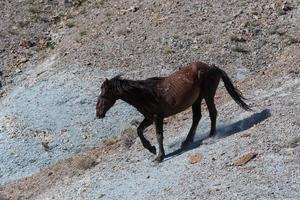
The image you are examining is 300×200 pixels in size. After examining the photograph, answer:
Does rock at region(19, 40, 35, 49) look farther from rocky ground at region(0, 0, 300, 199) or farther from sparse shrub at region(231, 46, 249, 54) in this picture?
sparse shrub at region(231, 46, 249, 54)

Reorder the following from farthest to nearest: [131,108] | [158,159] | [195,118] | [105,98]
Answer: [131,108] < [195,118] < [105,98] < [158,159]

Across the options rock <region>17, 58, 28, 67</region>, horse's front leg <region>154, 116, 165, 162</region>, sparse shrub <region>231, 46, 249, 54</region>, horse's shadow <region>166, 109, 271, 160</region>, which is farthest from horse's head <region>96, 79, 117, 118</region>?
rock <region>17, 58, 28, 67</region>

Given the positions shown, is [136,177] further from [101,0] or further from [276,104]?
[101,0]

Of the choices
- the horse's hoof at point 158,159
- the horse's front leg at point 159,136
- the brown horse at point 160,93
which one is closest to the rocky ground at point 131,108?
the horse's hoof at point 158,159

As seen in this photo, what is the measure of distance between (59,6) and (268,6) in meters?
7.29

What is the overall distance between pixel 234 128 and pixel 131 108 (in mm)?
4632

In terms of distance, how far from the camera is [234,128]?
16172mm

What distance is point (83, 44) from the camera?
24000 mm

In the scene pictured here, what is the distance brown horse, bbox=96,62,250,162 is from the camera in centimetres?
1562

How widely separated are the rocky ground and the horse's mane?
4.16 feet

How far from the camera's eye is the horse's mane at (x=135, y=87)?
15570 millimetres

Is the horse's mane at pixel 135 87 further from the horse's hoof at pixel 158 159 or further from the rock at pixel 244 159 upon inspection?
the rock at pixel 244 159

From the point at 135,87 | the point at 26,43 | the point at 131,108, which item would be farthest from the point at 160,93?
the point at 26,43

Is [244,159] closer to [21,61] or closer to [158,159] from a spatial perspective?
[158,159]
